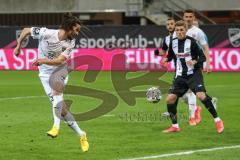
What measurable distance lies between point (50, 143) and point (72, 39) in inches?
79.8

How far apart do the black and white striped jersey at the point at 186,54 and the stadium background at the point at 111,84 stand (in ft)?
4.01

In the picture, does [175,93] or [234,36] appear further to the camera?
[234,36]

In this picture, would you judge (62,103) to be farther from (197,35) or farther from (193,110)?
(197,35)

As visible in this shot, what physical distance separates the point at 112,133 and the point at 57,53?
101 inches

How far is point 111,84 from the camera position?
25.9 metres

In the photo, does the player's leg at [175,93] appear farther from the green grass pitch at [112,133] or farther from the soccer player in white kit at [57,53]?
the soccer player in white kit at [57,53]

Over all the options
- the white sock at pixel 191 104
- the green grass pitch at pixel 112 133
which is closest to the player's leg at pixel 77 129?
the green grass pitch at pixel 112 133

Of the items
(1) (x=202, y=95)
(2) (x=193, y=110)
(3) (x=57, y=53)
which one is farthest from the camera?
(2) (x=193, y=110)

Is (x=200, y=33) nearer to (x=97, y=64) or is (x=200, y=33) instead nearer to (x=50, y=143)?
(x=50, y=143)

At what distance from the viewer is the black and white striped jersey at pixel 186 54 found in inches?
547

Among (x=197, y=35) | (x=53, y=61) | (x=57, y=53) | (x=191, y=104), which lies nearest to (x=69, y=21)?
(x=53, y=61)

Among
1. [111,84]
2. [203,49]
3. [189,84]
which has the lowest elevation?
[111,84]

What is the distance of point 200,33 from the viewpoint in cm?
1585

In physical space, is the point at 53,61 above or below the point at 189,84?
above
